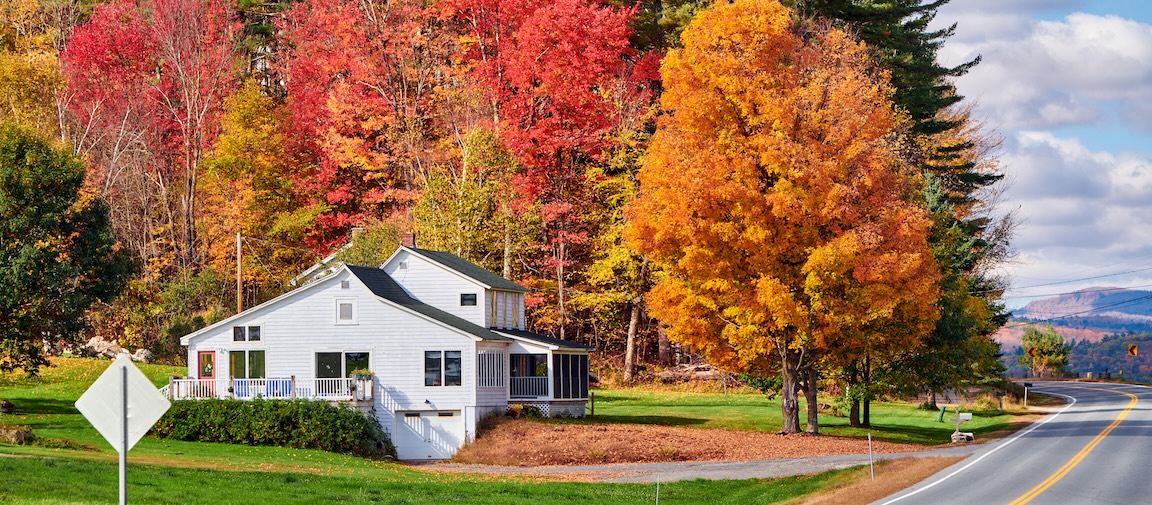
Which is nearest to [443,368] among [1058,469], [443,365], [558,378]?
[443,365]

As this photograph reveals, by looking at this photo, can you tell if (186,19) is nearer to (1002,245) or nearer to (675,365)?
(675,365)

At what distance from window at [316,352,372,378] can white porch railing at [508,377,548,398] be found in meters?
6.94

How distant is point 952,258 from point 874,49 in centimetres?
1416

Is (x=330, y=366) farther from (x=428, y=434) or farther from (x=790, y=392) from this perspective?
(x=790, y=392)

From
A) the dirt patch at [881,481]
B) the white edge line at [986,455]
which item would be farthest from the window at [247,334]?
the white edge line at [986,455]

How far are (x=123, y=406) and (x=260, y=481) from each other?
1874 cm

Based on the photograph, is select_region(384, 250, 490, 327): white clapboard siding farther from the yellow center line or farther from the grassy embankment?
the yellow center line

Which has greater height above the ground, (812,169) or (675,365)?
(812,169)

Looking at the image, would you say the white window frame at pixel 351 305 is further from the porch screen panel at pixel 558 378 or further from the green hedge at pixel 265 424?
the porch screen panel at pixel 558 378

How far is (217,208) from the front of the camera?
7575cm

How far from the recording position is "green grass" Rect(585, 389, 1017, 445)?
51375mm

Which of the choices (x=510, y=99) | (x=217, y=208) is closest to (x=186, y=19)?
(x=217, y=208)

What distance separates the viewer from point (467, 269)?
56.9m

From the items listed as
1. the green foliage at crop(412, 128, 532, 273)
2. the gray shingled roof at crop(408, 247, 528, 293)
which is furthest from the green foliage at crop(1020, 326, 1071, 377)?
the gray shingled roof at crop(408, 247, 528, 293)
